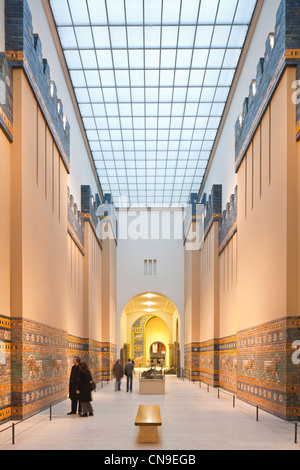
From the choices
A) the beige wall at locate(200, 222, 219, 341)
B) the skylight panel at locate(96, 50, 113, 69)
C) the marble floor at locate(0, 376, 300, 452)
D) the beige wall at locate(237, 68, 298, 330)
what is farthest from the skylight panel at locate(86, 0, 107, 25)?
the marble floor at locate(0, 376, 300, 452)

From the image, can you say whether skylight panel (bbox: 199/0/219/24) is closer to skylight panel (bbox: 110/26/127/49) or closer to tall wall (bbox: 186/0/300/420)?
skylight panel (bbox: 110/26/127/49)

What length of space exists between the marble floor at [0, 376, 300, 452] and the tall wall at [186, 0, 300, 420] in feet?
3.98

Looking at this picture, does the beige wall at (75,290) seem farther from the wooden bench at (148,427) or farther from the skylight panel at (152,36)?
the wooden bench at (148,427)

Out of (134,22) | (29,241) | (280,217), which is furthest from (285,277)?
(134,22)

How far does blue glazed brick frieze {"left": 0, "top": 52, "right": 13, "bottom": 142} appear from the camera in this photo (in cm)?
1093

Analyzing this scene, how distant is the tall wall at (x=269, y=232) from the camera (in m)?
11.7

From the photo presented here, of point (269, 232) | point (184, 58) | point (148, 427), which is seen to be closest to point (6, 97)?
point (269, 232)

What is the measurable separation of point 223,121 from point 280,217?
13.3m

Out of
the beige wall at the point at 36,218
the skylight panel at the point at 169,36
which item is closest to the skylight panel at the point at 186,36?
the skylight panel at the point at 169,36

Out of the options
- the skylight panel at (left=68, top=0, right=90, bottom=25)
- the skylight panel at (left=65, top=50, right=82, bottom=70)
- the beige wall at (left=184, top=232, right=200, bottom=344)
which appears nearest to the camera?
the skylight panel at (left=68, top=0, right=90, bottom=25)

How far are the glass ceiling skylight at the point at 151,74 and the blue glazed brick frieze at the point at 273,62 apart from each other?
4140 millimetres

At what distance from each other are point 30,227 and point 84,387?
3.97 m

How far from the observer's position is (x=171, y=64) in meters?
21.0
